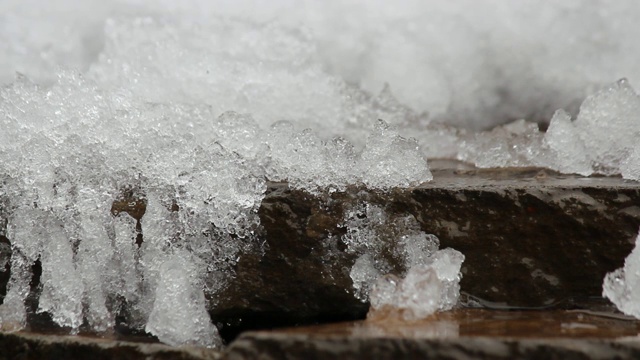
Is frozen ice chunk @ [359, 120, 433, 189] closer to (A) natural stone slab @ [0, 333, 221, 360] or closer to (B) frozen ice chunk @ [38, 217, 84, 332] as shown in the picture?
(A) natural stone slab @ [0, 333, 221, 360]

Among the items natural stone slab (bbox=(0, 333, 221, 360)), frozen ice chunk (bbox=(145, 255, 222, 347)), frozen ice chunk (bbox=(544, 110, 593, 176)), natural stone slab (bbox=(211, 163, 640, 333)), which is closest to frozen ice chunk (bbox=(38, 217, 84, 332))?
natural stone slab (bbox=(0, 333, 221, 360))

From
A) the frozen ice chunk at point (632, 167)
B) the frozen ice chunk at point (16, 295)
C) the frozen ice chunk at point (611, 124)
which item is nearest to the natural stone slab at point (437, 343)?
the frozen ice chunk at point (632, 167)

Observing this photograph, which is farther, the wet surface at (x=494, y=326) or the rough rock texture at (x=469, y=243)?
the rough rock texture at (x=469, y=243)

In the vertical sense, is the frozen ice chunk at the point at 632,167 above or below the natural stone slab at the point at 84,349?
above

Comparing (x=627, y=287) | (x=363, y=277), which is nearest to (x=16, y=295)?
(x=363, y=277)

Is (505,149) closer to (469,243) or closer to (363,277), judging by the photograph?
(469,243)

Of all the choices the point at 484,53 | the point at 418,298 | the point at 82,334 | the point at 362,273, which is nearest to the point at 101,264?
the point at 82,334

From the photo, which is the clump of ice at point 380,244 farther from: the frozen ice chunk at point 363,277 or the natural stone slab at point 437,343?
the natural stone slab at point 437,343
